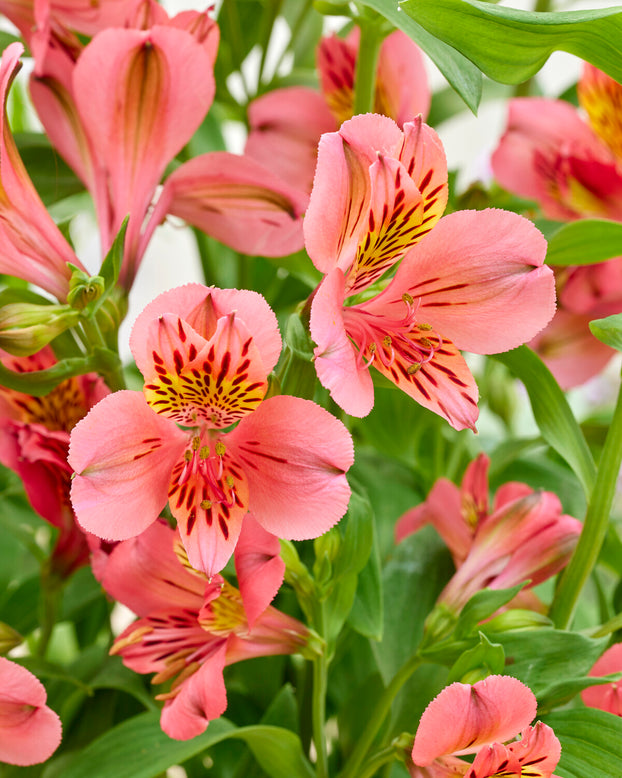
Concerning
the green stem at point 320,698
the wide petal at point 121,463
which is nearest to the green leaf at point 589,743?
the green stem at point 320,698

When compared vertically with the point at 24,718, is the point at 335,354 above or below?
above

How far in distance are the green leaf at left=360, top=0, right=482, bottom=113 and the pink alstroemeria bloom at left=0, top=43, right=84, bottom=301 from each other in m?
0.18

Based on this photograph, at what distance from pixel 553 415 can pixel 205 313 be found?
0.22 m

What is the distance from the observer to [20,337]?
0.40 m

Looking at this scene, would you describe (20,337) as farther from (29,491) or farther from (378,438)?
(378,438)

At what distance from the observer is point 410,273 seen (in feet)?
1.28

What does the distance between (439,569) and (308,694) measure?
13cm

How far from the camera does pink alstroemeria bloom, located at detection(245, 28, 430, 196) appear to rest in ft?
1.98

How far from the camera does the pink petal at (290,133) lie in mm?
636

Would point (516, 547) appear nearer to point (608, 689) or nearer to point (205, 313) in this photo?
point (608, 689)

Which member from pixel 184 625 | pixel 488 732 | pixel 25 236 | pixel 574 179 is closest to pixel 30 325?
pixel 25 236

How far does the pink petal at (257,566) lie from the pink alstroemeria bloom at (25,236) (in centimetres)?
15

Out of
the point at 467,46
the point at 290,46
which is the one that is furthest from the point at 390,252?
the point at 290,46

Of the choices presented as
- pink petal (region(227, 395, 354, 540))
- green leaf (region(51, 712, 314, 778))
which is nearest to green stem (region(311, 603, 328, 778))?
green leaf (region(51, 712, 314, 778))
